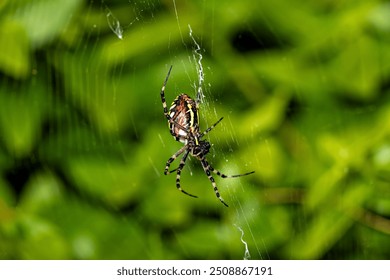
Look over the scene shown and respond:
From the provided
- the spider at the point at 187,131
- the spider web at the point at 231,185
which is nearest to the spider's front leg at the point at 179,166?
the spider at the point at 187,131

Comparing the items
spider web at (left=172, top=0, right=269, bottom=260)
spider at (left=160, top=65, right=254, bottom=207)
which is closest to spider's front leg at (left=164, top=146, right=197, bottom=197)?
spider at (left=160, top=65, right=254, bottom=207)

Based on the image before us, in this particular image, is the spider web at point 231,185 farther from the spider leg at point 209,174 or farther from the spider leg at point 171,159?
the spider leg at point 171,159

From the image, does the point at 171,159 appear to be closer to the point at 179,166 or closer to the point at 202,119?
the point at 179,166

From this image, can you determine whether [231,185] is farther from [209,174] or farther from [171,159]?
[171,159]

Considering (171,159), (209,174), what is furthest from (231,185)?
(171,159)

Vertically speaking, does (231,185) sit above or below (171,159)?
below

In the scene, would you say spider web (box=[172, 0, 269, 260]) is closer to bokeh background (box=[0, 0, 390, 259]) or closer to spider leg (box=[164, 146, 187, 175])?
bokeh background (box=[0, 0, 390, 259])

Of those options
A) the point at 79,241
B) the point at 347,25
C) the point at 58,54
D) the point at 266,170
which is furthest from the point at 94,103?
the point at 347,25
